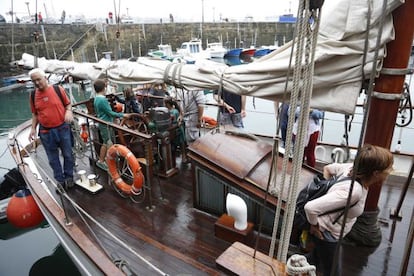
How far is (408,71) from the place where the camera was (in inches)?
81.5

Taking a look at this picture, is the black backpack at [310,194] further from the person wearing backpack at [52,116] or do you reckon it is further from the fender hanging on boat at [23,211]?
the fender hanging on boat at [23,211]

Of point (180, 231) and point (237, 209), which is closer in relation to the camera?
point (237, 209)

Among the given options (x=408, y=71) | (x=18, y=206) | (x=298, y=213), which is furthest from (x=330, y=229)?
(x=18, y=206)

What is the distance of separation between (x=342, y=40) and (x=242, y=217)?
1.67m

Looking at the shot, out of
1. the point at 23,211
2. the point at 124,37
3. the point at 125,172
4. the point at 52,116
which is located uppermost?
the point at 124,37

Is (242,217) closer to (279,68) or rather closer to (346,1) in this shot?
(279,68)

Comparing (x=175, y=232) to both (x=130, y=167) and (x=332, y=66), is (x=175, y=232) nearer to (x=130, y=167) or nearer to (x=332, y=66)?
(x=130, y=167)

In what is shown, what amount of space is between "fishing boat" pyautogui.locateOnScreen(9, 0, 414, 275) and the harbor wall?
66.0ft

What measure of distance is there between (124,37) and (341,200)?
36.1 metres

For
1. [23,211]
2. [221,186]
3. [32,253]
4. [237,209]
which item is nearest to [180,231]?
[221,186]

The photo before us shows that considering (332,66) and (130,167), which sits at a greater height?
(332,66)

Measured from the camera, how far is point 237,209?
2.61 m

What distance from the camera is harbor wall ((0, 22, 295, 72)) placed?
2639 centimetres

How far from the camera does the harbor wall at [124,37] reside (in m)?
26.4
